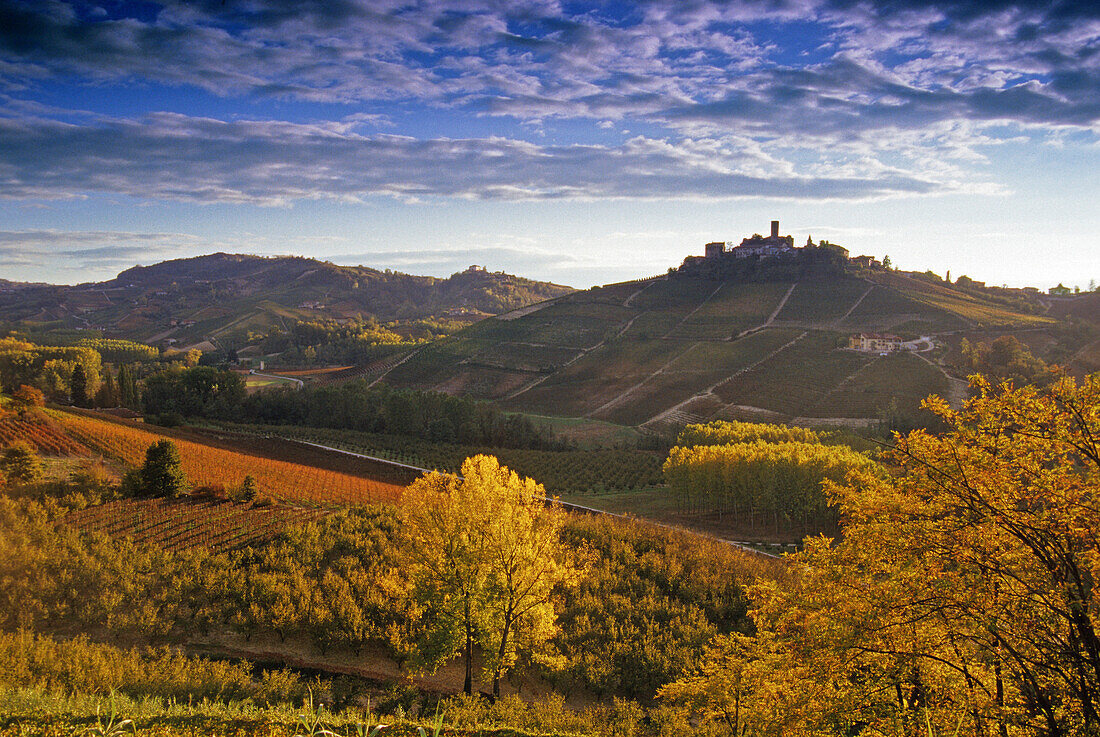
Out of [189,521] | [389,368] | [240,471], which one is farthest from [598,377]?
[189,521]

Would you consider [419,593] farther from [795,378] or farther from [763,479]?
[795,378]

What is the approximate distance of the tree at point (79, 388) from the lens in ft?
271

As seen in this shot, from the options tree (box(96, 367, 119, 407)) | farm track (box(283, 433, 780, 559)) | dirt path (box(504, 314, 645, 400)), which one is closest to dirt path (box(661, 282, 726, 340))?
dirt path (box(504, 314, 645, 400))

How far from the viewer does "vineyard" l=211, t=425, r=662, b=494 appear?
61469 millimetres

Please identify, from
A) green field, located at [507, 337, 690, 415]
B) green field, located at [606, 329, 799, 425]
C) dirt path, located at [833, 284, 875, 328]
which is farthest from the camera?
dirt path, located at [833, 284, 875, 328]

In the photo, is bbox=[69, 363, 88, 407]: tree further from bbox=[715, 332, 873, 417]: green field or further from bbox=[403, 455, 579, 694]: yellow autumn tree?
bbox=[715, 332, 873, 417]: green field

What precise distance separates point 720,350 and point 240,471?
9501 centimetres

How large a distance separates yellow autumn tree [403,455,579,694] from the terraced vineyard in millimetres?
14217

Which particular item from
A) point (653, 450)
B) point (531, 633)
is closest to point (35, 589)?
point (531, 633)

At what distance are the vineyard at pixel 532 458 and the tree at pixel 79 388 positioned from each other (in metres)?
22.9

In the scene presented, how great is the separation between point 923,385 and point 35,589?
97269mm

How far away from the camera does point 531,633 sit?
22.3 metres

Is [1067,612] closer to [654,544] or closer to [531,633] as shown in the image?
[531,633]

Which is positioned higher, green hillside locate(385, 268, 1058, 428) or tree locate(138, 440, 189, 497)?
green hillside locate(385, 268, 1058, 428)
